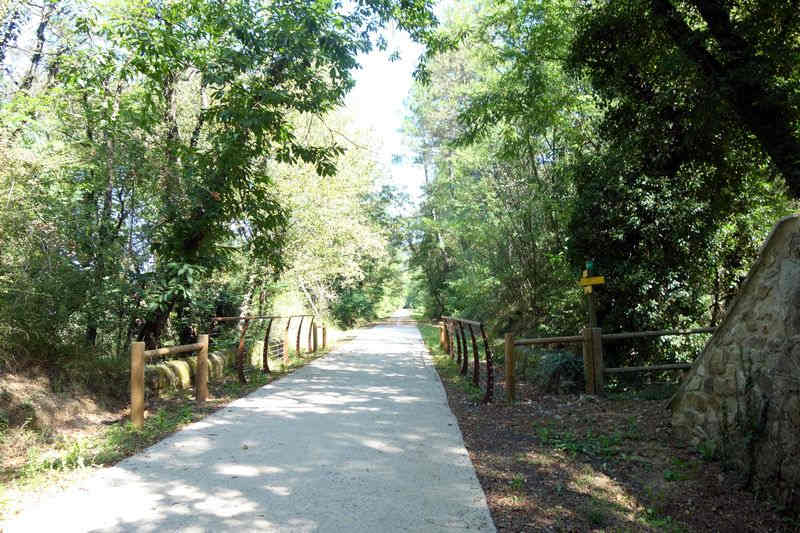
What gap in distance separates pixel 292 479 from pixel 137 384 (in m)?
2.68

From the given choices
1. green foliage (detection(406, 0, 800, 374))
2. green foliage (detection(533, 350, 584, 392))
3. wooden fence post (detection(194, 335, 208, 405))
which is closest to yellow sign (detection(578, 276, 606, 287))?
green foliage (detection(406, 0, 800, 374))

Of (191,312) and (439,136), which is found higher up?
(439,136)

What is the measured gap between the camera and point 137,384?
5711 millimetres

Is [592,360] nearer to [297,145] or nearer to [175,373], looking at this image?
[297,145]

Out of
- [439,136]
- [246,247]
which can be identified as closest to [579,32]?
[246,247]

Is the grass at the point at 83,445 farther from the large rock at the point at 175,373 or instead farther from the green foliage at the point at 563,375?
the green foliage at the point at 563,375

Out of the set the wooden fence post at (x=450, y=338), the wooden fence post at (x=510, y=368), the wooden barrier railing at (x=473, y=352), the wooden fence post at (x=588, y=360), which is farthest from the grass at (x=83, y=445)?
the wooden fence post at (x=450, y=338)

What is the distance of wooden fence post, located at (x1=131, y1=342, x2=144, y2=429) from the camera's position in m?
5.68

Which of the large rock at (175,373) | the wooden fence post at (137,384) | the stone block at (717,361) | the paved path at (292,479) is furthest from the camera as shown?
the large rock at (175,373)

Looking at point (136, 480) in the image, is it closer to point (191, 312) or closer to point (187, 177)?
point (187, 177)

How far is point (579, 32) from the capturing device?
26.9 ft

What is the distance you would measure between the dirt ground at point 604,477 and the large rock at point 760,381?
21cm

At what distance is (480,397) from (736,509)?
422 cm

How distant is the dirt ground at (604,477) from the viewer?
3.48m
